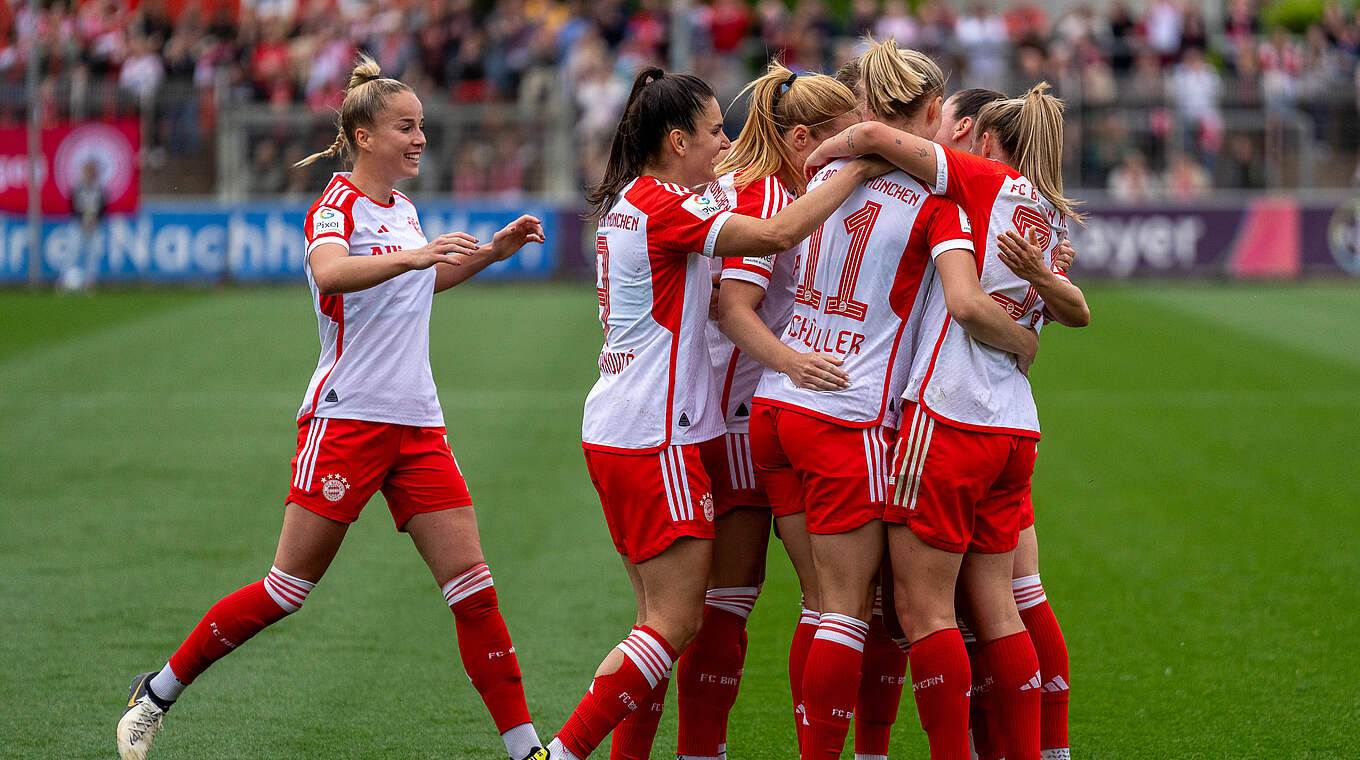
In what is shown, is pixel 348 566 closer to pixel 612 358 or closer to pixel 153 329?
pixel 612 358

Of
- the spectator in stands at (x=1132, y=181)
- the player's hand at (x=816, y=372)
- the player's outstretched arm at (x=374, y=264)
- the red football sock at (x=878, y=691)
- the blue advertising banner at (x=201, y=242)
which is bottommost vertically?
the red football sock at (x=878, y=691)

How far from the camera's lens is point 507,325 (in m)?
16.5

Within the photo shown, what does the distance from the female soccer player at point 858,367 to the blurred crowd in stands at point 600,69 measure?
1752 cm

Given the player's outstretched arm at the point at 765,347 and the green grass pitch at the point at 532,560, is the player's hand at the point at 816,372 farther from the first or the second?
the green grass pitch at the point at 532,560

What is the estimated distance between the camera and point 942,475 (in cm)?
371

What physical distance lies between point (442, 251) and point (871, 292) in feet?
3.87

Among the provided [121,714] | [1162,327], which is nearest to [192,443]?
[121,714]

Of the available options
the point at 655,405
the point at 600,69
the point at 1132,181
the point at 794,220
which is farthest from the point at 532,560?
the point at 1132,181

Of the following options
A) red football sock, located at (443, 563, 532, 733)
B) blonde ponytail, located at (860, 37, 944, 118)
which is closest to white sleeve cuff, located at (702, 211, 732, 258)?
blonde ponytail, located at (860, 37, 944, 118)

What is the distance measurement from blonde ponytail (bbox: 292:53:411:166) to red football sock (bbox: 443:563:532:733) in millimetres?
1352

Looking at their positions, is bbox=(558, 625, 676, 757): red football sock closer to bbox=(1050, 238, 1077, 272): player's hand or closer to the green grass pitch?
the green grass pitch

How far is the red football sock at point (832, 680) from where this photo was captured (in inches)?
148

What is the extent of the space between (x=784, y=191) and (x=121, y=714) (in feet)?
9.29

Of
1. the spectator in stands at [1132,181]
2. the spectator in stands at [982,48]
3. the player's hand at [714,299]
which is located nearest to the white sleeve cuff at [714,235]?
the player's hand at [714,299]
